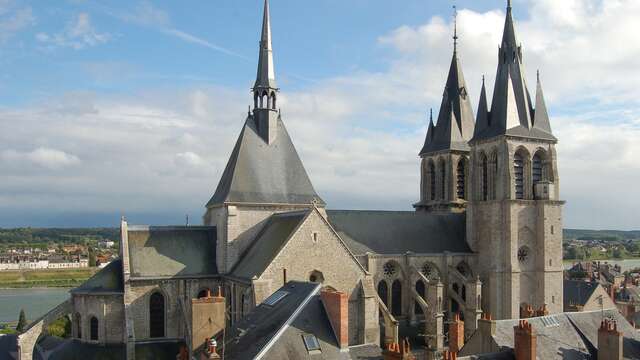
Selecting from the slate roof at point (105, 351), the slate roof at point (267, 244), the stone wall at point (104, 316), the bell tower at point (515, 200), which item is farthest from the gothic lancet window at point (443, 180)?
the stone wall at point (104, 316)

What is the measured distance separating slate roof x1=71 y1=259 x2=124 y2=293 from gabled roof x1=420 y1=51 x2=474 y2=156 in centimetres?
2235

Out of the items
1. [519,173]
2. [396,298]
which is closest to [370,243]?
[396,298]

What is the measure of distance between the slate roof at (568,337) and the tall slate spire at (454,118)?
18.7 metres

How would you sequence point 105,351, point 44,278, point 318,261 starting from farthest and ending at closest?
point 44,278
point 105,351
point 318,261

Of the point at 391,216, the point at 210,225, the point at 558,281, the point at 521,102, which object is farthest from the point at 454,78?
the point at 210,225

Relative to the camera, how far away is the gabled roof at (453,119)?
40156mm

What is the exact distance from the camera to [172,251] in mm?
29141

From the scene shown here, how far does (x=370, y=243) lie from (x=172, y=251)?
10.5 metres

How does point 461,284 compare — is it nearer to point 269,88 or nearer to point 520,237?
point 520,237

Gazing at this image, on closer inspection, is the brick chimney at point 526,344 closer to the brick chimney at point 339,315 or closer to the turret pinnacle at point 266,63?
the brick chimney at point 339,315

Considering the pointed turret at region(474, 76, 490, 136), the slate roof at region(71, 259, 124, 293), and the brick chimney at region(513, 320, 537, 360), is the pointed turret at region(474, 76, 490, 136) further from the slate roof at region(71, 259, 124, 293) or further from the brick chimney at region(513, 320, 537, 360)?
the slate roof at region(71, 259, 124, 293)

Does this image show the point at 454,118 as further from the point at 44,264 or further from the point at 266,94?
the point at 44,264

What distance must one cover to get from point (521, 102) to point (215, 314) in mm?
24123

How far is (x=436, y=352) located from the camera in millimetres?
26734
